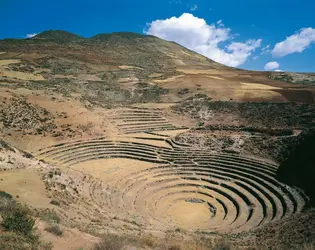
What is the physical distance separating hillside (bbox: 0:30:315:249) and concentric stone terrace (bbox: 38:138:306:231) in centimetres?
10

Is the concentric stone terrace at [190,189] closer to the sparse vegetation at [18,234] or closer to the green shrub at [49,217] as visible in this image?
the green shrub at [49,217]

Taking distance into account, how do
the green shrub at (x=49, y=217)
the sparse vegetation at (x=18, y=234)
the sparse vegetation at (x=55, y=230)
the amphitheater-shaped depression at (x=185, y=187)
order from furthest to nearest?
the amphitheater-shaped depression at (x=185, y=187) → the green shrub at (x=49, y=217) → the sparse vegetation at (x=55, y=230) → the sparse vegetation at (x=18, y=234)

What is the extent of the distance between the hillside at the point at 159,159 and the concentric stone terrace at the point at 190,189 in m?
0.10

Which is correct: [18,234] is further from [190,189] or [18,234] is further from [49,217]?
[190,189]

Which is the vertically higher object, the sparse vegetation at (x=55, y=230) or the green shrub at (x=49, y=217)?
the sparse vegetation at (x=55, y=230)

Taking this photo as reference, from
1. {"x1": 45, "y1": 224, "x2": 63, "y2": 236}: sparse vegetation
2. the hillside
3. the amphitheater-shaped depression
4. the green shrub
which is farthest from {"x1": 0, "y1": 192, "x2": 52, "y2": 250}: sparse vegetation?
the amphitheater-shaped depression

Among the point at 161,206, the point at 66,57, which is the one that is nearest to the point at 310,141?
the point at 161,206

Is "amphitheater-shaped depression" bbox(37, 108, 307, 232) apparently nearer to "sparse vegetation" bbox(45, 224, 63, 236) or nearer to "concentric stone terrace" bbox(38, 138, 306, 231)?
"concentric stone terrace" bbox(38, 138, 306, 231)

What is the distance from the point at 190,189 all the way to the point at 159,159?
276 inches

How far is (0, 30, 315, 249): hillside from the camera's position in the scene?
18281mm

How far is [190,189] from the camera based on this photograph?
2825cm

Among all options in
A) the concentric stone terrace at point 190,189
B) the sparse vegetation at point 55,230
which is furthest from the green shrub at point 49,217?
the concentric stone terrace at point 190,189

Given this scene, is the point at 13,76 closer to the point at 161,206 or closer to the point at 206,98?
the point at 206,98

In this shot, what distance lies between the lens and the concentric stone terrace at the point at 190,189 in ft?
75.0
